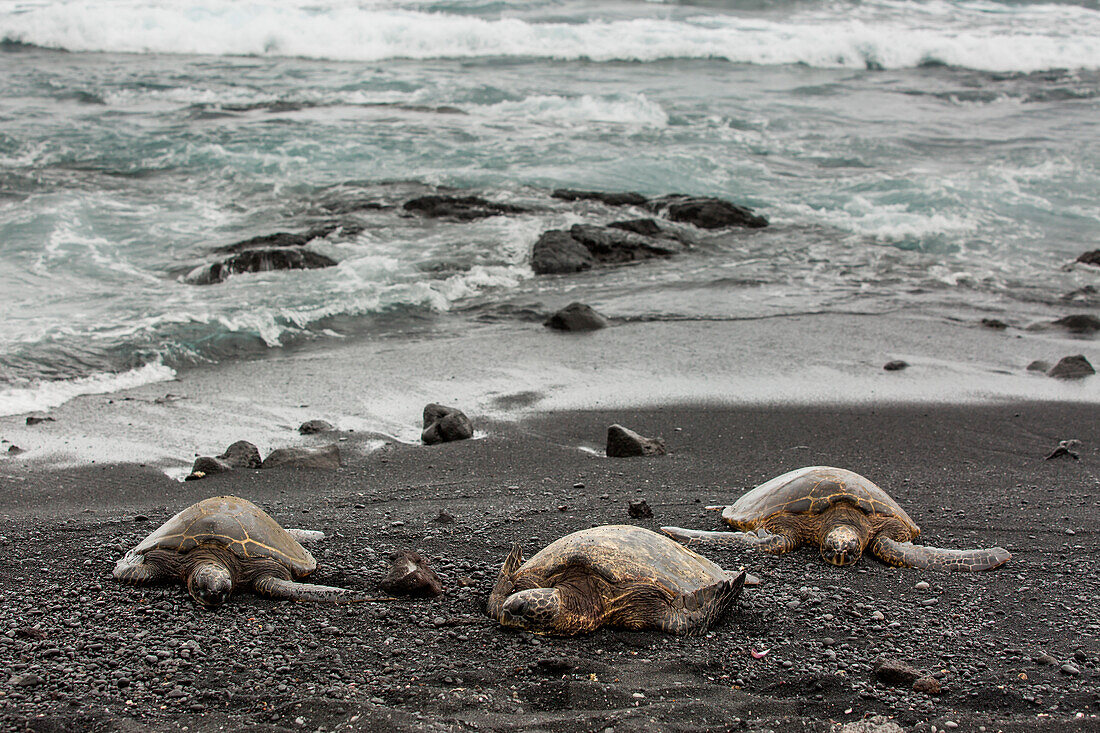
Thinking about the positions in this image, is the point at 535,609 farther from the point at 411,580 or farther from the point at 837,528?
the point at 837,528

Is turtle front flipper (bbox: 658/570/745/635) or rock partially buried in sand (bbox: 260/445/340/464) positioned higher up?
turtle front flipper (bbox: 658/570/745/635)

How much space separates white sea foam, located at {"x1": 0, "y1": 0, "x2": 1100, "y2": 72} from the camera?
27109 mm

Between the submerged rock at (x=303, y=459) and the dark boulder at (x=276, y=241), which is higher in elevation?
the dark boulder at (x=276, y=241)

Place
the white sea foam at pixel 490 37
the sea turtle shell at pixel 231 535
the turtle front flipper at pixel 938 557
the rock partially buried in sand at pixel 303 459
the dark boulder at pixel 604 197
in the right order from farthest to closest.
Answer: the white sea foam at pixel 490 37
the dark boulder at pixel 604 197
the rock partially buried in sand at pixel 303 459
the turtle front flipper at pixel 938 557
the sea turtle shell at pixel 231 535

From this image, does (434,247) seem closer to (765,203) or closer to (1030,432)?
(765,203)

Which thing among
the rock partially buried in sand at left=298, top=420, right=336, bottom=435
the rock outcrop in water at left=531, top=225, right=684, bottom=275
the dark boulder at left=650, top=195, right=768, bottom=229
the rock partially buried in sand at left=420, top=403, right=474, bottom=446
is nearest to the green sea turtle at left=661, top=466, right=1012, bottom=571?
the rock partially buried in sand at left=420, top=403, right=474, bottom=446

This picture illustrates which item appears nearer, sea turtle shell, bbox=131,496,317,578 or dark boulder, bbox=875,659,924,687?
dark boulder, bbox=875,659,924,687

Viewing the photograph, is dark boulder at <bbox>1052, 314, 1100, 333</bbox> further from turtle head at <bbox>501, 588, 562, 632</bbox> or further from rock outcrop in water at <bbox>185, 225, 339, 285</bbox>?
rock outcrop in water at <bbox>185, 225, 339, 285</bbox>

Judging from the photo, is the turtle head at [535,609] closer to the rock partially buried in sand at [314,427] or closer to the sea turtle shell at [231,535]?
the sea turtle shell at [231,535]

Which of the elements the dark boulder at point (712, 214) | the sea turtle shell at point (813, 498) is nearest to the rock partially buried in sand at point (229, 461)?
the sea turtle shell at point (813, 498)

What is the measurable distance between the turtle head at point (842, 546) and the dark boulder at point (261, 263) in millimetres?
8259

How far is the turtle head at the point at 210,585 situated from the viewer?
362cm

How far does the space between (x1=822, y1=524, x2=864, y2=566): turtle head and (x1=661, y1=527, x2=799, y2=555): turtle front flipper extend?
0.61ft

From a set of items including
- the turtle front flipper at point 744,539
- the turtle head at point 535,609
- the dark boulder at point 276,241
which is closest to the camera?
the turtle head at point 535,609
